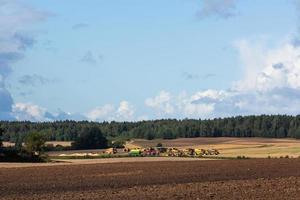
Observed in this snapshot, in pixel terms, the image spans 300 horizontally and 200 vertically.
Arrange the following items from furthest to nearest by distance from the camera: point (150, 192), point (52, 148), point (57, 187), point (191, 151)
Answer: point (52, 148)
point (191, 151)
point (57, 187)
point (150, 192)

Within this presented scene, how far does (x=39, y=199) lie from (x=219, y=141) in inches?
5977

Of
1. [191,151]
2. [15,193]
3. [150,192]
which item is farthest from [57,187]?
[191,151]

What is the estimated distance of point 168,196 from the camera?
28.3m

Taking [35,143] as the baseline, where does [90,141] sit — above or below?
above

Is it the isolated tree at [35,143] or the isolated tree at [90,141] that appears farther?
the isolated tree at [90,141]

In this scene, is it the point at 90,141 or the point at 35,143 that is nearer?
the point at 35,143

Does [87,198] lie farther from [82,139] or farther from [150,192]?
[82,139]

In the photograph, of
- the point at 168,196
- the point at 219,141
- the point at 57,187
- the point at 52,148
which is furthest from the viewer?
the point at 219,141

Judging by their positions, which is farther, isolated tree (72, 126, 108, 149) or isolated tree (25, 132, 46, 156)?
isolated tree (72, 126, 108, 149)

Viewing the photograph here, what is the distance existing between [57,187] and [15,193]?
15.4 ft

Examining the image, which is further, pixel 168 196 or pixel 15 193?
pixel 15 193

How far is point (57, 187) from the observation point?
36562 millimetres

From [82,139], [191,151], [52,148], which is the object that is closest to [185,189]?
[191,151]

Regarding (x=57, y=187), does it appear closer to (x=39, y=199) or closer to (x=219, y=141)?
(x=39, y=199)
